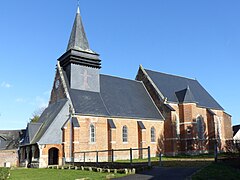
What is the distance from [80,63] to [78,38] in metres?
3.54

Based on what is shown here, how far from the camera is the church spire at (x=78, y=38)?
31.6 metres

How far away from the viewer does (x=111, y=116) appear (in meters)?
28.5

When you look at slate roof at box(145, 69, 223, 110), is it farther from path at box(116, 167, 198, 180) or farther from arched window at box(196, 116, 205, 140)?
path at box(116, 167, 198, 180)

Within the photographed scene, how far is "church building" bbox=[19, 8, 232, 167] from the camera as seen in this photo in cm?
2588

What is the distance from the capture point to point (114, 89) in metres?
32.6

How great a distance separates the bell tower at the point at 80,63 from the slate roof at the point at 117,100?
3.34ft

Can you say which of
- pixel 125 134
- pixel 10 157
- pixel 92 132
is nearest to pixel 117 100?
pixel 125 134

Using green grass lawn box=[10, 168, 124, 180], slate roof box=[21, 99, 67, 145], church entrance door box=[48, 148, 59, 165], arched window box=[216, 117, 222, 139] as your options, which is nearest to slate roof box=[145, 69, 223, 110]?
arched window box=[216, 117, 222, 139]

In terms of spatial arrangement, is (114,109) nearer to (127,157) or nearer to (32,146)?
(127,157)

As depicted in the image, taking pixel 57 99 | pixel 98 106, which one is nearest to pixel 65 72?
pixel 57 99

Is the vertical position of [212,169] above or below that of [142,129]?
below

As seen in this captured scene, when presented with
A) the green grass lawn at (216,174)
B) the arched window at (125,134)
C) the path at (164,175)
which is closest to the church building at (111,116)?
the arched window at (125,134)

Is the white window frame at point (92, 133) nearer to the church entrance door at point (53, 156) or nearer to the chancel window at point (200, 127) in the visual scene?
the church entrance door at point (53, 156)

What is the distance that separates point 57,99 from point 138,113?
366 inches
